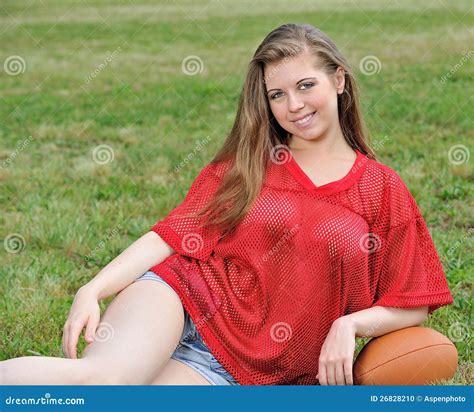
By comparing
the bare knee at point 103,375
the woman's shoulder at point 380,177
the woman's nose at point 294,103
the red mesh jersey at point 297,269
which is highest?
the woman's nose at point 294,103

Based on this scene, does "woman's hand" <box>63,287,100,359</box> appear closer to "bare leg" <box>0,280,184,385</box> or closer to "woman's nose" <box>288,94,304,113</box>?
"bare leg" <box>0,280,184,385</box>

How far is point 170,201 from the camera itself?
550 centimetres

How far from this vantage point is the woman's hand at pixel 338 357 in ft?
8.93

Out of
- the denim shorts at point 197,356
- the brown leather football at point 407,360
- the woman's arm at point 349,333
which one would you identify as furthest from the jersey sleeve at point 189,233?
the brown leather football at point 407,360

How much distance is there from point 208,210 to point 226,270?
21cm

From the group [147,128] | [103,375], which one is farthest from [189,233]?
[147,128]

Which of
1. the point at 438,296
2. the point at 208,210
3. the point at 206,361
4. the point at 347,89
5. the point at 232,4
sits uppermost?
the point at 232,4

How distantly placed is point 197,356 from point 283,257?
425 millimetres

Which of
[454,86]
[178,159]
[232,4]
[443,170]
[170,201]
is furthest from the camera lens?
[232,4]

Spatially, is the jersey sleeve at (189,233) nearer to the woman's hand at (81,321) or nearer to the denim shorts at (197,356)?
the denim shorts at (197,356)

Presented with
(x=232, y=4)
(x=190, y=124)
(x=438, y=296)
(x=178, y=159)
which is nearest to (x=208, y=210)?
(x=438, y=296)

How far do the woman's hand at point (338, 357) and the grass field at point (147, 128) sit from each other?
29.8 inches

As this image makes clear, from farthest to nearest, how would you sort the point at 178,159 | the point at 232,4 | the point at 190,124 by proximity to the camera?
1. the point at 232,4
2. the point at 190,124
3. the point at 178,159

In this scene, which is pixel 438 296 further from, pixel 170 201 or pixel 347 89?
pixel 170 201
